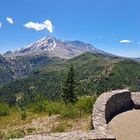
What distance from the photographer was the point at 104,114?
13180 millimetres

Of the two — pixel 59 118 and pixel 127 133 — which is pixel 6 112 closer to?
pixel 59 118

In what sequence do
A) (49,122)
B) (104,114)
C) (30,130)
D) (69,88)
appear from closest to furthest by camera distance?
(104,114) < (30,130) < (49,122) < (69,88)

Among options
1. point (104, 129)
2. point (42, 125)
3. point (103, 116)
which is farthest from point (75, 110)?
point (104, 129)

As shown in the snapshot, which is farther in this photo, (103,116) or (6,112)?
(6,112)

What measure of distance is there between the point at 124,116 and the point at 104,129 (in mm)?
5257

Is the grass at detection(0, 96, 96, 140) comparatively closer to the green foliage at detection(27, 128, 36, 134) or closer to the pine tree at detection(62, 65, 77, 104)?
the green foliage at detection(27, 128, 36, 134)

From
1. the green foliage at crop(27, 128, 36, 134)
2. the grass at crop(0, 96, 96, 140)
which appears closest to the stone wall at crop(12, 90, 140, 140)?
the grass at crop(0, 96, 96, 140)

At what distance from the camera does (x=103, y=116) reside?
1291 cm

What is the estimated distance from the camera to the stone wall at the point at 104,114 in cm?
957

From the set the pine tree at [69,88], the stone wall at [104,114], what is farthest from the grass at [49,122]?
A: the pine tree at [69,88]

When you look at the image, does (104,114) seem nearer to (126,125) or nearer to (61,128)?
(126,125)

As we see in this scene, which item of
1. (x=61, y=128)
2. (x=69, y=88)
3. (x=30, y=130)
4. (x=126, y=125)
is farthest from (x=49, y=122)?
(x=69, y=88)

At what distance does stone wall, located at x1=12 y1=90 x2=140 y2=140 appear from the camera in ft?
31.4

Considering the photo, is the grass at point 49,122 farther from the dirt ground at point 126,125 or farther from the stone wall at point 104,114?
the dirt ground at point 126,125
